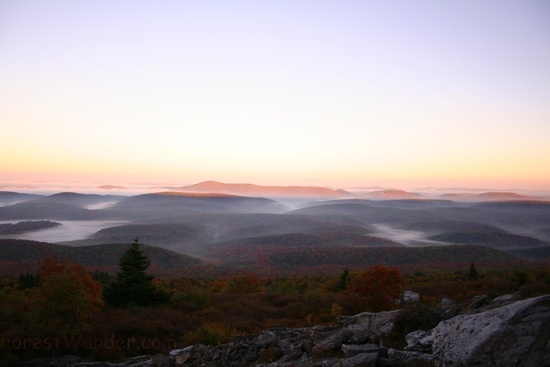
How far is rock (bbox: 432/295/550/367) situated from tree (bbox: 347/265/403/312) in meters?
14.9

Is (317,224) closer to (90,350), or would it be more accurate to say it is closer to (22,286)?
(22,286)

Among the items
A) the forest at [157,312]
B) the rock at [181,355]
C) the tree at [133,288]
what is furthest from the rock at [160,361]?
the tree at [133,288]

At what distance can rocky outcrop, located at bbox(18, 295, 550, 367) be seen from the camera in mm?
6566

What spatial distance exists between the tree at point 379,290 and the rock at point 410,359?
1404 centimetres

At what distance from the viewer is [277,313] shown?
22.2 meters

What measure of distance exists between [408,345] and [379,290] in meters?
13.7

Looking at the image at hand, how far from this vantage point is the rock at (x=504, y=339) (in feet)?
21.0

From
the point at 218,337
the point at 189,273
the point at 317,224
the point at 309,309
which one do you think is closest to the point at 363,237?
the point at 317,224

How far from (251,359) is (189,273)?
52.6 metres

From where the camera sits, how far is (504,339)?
6633mm

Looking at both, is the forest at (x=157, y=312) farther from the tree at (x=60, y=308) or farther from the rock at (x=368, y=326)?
the rock at (x=368, y=326)

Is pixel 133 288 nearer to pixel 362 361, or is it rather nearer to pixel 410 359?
pixel 362 361

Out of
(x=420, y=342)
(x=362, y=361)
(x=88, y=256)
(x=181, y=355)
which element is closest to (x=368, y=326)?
(x=420, y=342)

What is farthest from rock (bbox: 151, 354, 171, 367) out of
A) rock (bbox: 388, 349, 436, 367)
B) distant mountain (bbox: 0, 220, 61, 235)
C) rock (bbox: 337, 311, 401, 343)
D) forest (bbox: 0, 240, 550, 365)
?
distant mountain (bbox: 0, 220, 61, 235)
